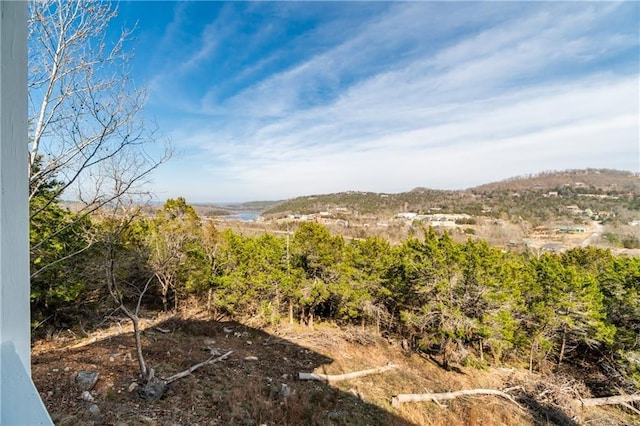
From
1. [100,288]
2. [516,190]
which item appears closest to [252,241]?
[100,288]

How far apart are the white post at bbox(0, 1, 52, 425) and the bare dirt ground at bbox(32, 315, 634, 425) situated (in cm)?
461

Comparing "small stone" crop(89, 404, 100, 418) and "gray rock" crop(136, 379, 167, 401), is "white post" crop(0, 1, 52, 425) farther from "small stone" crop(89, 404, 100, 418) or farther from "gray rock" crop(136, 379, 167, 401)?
"gray rock" crop(136, 379, 167, 401)

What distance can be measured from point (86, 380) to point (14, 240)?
581 cm

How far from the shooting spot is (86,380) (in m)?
4.73

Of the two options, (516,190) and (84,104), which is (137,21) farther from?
(516,190)

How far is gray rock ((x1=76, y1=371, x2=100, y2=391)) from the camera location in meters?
4.64

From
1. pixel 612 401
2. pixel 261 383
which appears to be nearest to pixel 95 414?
pixel 261 383

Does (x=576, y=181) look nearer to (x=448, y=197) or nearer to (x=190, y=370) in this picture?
(x=448, y=197)

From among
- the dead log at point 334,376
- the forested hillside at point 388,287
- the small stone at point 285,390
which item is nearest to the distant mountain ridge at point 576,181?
the forested hillside at point 388,287

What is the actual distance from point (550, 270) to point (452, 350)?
407 centimetres

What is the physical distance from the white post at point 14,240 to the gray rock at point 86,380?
5.63 m

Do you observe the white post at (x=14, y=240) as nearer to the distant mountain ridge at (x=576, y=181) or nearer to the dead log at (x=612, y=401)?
the dead log at (x=612, y=401)

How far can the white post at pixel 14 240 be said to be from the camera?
0.52 meters

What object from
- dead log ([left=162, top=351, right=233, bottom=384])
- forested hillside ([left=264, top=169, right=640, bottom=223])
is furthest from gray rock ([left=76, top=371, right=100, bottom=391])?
forested hillside ([left=264, top=169, right=640, bottom=223])
